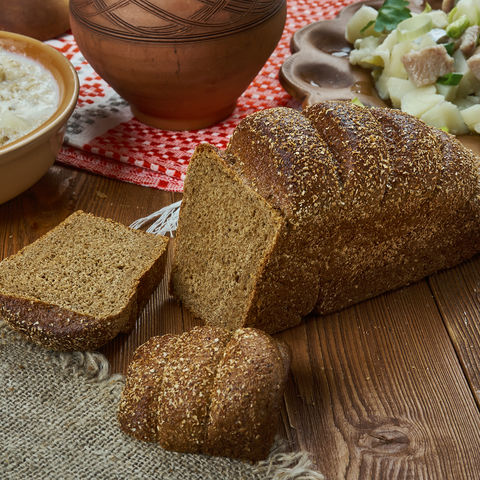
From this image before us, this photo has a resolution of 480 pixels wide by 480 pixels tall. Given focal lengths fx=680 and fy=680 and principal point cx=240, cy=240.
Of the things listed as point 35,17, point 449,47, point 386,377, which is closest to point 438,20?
point 449,47

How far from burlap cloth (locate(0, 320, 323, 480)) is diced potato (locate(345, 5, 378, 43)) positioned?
227 centimetres

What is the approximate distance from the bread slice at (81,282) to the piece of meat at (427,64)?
4.65ft

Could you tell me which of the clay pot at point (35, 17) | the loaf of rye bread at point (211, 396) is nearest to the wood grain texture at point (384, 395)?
the loaf of rye bread at point (211, 396)

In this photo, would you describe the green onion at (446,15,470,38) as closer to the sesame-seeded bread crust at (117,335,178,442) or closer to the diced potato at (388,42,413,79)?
the diced potato at (388,42,413,79)

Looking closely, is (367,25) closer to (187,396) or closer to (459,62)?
(459,62)

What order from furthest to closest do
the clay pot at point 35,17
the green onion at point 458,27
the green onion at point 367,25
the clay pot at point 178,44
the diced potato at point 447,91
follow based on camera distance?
the clay pot at point 35,17, the green onion at point 367,25, the green onion at point 458,27, the diced potato at point 447,91, the clay pot at point 178,44

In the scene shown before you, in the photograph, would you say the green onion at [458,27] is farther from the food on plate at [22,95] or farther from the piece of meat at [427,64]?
the food on plate at [22,95]

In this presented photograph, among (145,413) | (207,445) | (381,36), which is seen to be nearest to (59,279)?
(145,413)

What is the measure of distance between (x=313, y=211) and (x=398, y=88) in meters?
1.32

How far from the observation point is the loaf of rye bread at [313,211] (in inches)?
81.5

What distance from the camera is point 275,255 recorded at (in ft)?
6.81

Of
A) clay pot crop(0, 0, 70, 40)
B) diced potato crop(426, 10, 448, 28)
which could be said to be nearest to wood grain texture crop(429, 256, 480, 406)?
diced potato crop(426, 10, 448, 28)

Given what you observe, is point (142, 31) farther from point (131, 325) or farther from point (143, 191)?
point (131, 325)

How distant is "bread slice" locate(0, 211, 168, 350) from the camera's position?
2.13 metres
